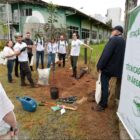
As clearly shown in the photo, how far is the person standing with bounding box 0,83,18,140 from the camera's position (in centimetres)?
182

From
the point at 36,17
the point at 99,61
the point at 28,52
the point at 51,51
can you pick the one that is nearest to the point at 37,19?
the point at 36,17

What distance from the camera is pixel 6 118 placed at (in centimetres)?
190

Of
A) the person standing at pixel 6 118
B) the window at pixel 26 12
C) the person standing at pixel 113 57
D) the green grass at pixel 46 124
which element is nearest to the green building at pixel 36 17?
the window at pixel 26 12

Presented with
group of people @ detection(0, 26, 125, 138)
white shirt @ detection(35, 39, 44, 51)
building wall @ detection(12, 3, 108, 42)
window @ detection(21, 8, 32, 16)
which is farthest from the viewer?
window @ detection(21, 8, 32, 16)

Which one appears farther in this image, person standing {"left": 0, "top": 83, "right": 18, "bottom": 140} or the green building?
the green building

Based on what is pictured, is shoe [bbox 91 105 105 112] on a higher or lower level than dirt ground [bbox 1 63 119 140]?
higher

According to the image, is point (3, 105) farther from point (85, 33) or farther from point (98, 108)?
point (85, 33)

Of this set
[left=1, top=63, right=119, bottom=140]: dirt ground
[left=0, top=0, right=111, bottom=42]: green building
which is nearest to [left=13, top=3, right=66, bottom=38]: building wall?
[left=0, top=0, right=111, bottom=42]: green building

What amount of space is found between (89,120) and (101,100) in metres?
0.58

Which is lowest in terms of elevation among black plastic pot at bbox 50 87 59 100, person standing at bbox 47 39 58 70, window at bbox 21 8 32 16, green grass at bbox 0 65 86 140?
green grass at bbox 0 65 86 140

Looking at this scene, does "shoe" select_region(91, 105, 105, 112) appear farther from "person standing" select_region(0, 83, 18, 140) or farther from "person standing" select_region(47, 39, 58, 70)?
"person standing" select_region(47, 39, 58, 70)

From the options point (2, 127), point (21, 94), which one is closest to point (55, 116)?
point (21, 94)

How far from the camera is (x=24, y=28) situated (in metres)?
22.4

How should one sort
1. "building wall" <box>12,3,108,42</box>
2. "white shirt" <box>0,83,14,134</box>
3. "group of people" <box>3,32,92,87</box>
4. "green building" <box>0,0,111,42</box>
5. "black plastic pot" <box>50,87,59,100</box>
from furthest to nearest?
"green building" <box>0,0,111,42</box>
"building wall" <box>12,3,108,42</box>
"group of people" <box>3,32,92,87</box>
"black plastic pot" <box>50,87,59,100</box>
"white shirt" <box>0,83,14,134</box>
